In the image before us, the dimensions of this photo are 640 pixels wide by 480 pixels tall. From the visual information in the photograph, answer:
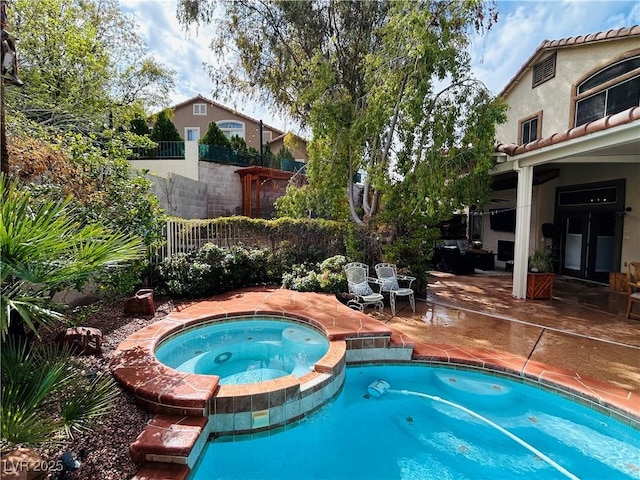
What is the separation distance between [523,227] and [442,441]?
676cm

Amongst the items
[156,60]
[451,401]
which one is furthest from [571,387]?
[156,60]

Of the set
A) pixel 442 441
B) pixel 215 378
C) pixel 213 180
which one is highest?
pixel 213 180

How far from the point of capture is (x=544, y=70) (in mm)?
11820

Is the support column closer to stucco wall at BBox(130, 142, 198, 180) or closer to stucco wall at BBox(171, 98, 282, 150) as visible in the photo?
stucco wall at BBox(130, 142, 198, 180)

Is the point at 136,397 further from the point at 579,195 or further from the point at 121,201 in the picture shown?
the point at 579,195

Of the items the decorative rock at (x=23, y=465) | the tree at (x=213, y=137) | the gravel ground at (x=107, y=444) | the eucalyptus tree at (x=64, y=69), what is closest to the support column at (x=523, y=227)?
the gravel ground at (x=107, y=444)

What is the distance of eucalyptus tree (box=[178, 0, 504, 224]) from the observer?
25.8 ft

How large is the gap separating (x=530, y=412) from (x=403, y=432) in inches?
69.2

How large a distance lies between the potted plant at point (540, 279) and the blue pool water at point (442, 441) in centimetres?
497

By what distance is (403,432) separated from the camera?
12.9ft

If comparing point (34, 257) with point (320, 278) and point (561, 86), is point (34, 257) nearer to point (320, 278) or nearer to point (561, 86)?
point (320, 278)

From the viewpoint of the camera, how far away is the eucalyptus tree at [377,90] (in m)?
7.88

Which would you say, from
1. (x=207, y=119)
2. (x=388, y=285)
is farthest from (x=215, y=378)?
(x=207, y=119)

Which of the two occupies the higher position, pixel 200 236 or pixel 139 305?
pixel 200 236
